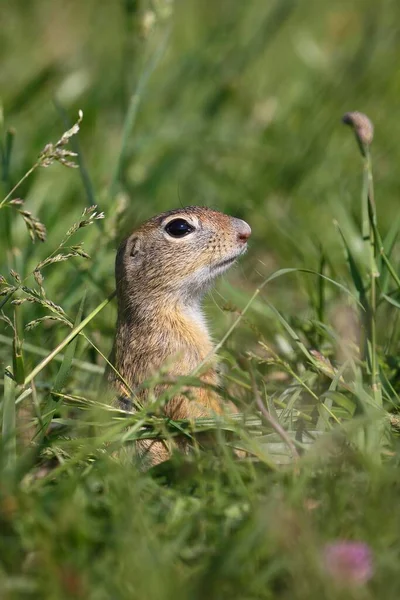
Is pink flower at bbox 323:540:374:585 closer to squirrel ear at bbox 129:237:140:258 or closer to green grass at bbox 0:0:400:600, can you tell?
green grass at bbox 0:0:400:600

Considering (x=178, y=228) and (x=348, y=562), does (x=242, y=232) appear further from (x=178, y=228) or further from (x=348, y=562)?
(x=348, y=562)

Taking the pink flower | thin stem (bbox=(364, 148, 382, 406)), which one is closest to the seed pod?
thin stem (bbox=(364, 148, 382, 406))

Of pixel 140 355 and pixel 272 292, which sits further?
pixel 272 292

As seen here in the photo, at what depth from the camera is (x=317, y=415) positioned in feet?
11.1

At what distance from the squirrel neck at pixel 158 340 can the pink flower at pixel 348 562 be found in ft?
4.99

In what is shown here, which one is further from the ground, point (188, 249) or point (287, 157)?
point (287, 157)

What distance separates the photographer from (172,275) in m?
4.25

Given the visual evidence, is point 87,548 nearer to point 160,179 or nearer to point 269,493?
point 269,493

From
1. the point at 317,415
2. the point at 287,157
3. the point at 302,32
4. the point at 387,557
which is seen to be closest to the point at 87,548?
the point at 387,557

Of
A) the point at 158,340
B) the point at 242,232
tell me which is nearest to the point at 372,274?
the point at 242,232

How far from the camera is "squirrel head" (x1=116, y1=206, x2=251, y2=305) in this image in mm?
4230

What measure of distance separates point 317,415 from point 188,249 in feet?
→ 3.95

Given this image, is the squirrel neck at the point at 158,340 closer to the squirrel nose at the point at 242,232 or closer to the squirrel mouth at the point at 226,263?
the squirrel mouth at the point at 226,263

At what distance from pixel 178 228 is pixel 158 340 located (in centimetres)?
60
